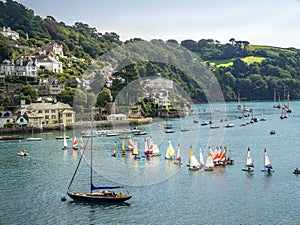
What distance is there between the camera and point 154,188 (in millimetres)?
23781

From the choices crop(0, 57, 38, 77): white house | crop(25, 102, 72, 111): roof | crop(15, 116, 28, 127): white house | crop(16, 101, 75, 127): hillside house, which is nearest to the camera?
crop(15, 116, 28, 127): white house

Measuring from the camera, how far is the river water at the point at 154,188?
1939 centimetres

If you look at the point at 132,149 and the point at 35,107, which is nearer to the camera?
the point at 132,149

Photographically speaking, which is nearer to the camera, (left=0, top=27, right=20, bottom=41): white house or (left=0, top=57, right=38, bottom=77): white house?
(left=0, top=57, right=38, bottom=77): white house

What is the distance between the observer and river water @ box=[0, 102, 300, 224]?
19.4 metres

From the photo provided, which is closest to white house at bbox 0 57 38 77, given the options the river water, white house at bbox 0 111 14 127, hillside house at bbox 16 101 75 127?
hillside house at bbox 16 101 75 127

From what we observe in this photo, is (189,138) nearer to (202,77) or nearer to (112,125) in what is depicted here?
(112,125)

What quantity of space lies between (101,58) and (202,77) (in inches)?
968

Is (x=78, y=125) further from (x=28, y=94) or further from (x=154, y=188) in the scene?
(x=154, y=188)

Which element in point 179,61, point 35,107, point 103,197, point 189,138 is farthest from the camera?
point 179,61

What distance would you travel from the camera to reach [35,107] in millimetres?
53312

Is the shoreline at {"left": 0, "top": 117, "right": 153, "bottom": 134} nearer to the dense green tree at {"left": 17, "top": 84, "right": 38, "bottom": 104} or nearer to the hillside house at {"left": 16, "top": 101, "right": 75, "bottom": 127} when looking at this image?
the hillside house at {"left": 16, "top": 101, "right": 75, "bottom": 127}

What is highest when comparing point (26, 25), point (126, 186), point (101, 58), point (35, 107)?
point (26, 25)

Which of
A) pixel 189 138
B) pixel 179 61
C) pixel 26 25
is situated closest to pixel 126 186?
pixel 189 138
